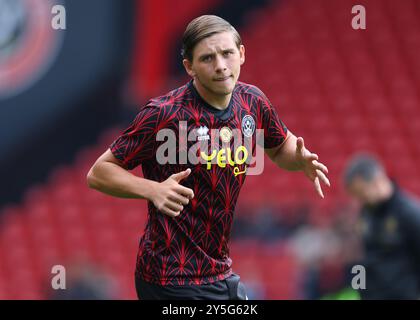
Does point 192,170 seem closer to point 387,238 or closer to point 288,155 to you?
point 288,155

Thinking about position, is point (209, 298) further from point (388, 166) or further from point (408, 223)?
point (388, 166)

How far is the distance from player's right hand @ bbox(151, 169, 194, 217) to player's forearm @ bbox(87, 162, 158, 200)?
0.05m

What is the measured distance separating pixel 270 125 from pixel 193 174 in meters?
0.47

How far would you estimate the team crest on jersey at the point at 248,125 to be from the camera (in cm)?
372

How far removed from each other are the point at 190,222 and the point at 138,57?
8.23m

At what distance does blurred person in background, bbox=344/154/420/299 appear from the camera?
5.29 m

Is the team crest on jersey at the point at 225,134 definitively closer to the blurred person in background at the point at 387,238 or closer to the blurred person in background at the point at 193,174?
the blurred person in background at the point at 193,174

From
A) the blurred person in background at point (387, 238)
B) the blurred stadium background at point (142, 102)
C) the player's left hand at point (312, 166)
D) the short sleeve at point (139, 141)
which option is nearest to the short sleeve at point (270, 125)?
the player's left hand at point (312, 166)

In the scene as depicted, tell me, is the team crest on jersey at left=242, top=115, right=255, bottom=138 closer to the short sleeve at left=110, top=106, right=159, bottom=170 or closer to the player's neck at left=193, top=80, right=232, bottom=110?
the player's neck at left=193, top=80, right=232, bottom=110

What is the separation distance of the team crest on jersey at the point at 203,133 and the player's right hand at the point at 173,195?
0.62 ft

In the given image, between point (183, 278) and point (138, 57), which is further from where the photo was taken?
point (138, 57)

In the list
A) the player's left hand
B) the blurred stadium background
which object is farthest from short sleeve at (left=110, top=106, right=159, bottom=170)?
the blurred stadium background

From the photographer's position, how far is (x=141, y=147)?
3580 millimetres

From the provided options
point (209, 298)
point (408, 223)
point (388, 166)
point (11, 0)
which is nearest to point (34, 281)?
point (11, 0)
